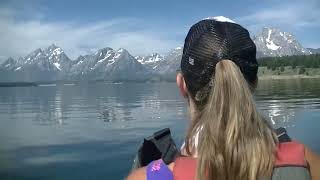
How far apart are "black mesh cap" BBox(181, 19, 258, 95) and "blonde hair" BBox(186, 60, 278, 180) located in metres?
0.07

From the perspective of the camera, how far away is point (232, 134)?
2559mm

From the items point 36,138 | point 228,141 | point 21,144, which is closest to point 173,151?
point 228,141

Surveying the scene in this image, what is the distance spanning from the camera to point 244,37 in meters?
2.84

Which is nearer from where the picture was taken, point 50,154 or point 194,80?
point 194,80

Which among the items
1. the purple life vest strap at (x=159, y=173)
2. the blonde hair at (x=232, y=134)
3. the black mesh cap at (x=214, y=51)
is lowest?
the purple life vest strap at (x=159, y=173)

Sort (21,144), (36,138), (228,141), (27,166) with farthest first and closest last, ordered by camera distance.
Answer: (36,138) < (21,144) < (27,166) < (228,141)

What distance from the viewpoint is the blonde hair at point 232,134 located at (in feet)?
8.31

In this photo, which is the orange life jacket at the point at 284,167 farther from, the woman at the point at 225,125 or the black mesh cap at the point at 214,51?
the black mesh cap at the point at 214,51

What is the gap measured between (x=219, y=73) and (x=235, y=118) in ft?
0.89

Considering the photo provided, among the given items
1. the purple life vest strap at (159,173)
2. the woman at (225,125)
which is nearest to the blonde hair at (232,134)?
the woman at (225,125)

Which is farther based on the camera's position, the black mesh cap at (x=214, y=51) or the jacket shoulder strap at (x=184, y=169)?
the black mesh cap at (x=214, y=51)

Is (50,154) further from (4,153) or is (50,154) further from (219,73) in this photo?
(219,73)

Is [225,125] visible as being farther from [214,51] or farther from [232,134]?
[214,51]

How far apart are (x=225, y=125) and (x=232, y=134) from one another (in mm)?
70
